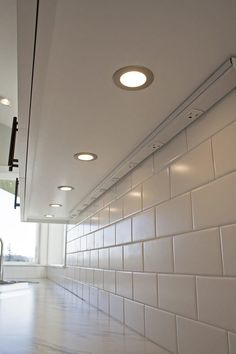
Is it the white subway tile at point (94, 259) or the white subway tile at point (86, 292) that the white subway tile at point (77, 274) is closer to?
the white subway tile at point (86, 292)

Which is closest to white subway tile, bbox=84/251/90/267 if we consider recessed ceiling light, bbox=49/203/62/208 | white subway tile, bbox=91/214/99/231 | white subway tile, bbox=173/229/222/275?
white subway tile, bbox=91/214/99/231

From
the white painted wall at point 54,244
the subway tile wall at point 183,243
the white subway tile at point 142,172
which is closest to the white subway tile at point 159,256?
the subway tile wall at point 183,243

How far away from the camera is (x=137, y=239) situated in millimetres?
1132

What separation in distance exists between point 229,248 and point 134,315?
22.3 inches

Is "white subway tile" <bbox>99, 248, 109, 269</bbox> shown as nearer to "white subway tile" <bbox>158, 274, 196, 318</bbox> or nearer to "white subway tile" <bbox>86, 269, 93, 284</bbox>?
"white subway tile" <bbox>86, 269, 93, 284</bbox>

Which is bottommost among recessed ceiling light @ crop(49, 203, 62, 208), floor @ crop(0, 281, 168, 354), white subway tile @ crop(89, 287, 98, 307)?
floor @ crop(0, 281, 168, 354)

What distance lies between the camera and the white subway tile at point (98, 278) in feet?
5.04

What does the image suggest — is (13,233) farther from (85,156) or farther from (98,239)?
(85,156)

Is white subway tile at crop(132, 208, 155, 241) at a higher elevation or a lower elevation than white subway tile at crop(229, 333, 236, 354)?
higher

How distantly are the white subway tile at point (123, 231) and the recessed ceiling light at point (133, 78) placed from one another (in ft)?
2.09

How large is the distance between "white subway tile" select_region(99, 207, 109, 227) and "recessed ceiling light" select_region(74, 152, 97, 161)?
0.44 m

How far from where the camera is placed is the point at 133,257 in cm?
115

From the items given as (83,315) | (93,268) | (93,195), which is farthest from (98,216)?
(83,315)

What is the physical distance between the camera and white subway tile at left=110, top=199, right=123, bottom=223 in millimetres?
1348
